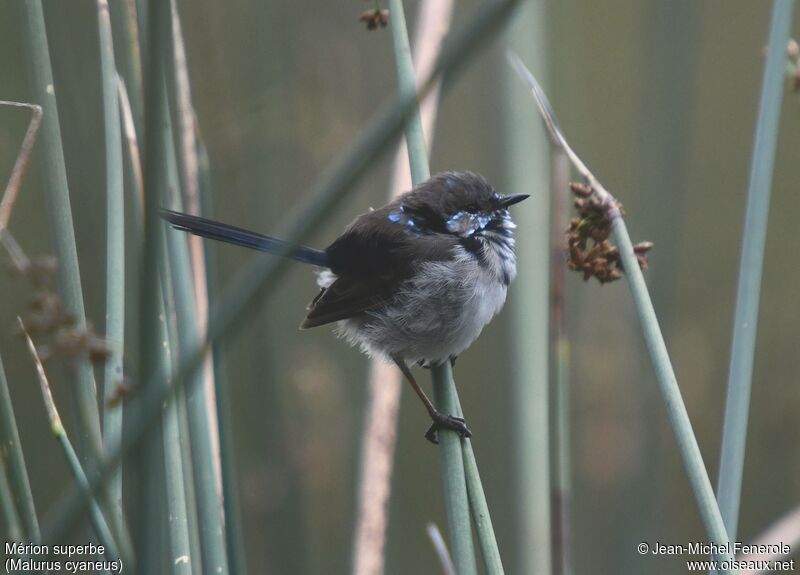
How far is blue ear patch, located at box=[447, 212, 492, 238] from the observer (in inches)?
114

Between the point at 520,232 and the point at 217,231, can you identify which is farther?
the point at 520,232

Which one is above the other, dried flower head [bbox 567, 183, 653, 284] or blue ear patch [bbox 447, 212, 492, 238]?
blue ear patch [bbox 447, 212, 492, 238]

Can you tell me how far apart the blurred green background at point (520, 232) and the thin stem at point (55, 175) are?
3.66 feet

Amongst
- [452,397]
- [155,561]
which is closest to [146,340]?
[155,561]

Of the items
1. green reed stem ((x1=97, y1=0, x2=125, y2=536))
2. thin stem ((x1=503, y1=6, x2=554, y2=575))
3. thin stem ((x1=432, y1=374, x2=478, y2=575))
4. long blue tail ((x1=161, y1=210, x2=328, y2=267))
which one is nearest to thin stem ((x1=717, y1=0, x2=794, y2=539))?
thin stem ((x1=432, y1=374, x2=478, y2=575))

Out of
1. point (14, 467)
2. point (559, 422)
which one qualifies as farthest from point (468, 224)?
point (14, 467)

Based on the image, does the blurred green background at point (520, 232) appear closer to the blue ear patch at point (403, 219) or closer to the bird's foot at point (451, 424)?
the blue ear patch at point (403, 219)

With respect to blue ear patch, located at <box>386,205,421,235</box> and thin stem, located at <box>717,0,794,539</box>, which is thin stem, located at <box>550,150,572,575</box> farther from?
blue ear patch, located at <box>386,205,421,235</box>

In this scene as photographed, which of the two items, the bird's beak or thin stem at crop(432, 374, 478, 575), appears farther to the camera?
the bird's beak

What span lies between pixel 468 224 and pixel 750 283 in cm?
129

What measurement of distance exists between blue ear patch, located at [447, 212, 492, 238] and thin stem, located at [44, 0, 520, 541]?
5.89ft

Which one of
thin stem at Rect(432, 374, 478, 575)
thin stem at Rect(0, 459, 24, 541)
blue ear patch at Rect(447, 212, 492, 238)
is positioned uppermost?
blue ear patch at Rect(447, 212, 492, 238)

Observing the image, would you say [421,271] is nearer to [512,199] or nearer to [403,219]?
[403,219]

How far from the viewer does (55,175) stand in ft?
5.87
